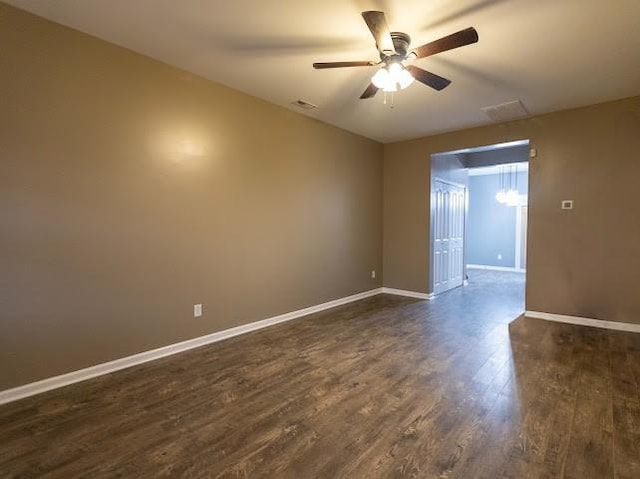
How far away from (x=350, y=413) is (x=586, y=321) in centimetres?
369

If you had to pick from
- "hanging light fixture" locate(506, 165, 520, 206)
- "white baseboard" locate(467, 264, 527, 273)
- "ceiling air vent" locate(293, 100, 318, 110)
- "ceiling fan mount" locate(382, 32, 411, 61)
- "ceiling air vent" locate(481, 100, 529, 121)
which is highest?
"ceiling air vent" locate(293, 100, 318, 110)

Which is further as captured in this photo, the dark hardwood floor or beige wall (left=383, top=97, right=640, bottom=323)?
beige wall (left=383, top=97, right=640, bottom=323)

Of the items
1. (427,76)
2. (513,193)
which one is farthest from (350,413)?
(513,193)

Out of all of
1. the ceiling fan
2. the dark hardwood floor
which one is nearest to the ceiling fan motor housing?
the ceiling fan

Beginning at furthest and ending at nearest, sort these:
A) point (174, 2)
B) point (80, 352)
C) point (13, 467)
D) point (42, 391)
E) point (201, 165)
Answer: point (201, 165), point (80, 352), point (42, 391), point (174, 2), point (13, 467)

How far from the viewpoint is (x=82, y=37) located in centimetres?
259

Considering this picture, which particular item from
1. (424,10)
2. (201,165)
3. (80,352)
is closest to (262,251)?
(201,165)

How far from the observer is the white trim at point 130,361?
2.38 m

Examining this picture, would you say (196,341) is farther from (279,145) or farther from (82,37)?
(82,37)

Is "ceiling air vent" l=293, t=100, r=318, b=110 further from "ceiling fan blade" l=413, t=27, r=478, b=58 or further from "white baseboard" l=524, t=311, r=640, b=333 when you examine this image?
"white baseboard" l=524, t=311, r=640, b=333

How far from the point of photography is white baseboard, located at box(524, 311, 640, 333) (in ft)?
12.7

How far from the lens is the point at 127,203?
2.86m

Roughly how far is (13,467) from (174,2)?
2.91 m

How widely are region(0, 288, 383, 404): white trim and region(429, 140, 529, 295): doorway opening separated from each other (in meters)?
2.99
